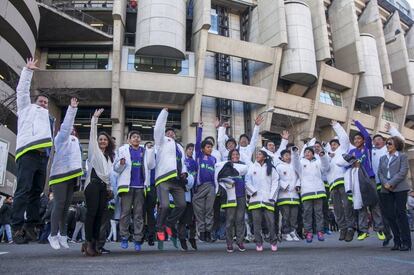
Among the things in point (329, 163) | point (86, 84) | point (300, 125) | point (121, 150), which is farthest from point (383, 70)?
point (121, 150)

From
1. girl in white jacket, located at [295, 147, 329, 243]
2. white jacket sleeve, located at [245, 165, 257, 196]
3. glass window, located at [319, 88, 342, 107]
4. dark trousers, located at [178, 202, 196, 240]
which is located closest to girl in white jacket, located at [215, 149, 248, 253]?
white jacket sleeve, located at [245, 165, 257, 196]

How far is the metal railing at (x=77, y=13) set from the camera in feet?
100.0

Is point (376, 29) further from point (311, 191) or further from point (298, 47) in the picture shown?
point (311, 191)

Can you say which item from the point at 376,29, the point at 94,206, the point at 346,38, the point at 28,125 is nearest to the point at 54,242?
the point at 94,206

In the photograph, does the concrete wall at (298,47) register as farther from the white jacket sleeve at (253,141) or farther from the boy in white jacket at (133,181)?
the boy in white jacket at (133,181)

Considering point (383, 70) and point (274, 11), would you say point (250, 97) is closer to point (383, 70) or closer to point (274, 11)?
point (274, 11)

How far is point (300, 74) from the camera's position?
107ft

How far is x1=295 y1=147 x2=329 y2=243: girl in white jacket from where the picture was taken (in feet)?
27.9

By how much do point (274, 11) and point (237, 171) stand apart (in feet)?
90.8

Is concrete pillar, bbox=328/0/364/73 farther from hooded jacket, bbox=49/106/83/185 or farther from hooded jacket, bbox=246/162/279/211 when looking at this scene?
hooded jacket, bbox=49/106/83/185

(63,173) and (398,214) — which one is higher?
(63,173)

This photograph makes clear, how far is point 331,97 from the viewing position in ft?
128

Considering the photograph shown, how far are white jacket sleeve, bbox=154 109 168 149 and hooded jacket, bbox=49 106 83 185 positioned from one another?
143cm

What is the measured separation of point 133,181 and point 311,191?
4134 millimetres
